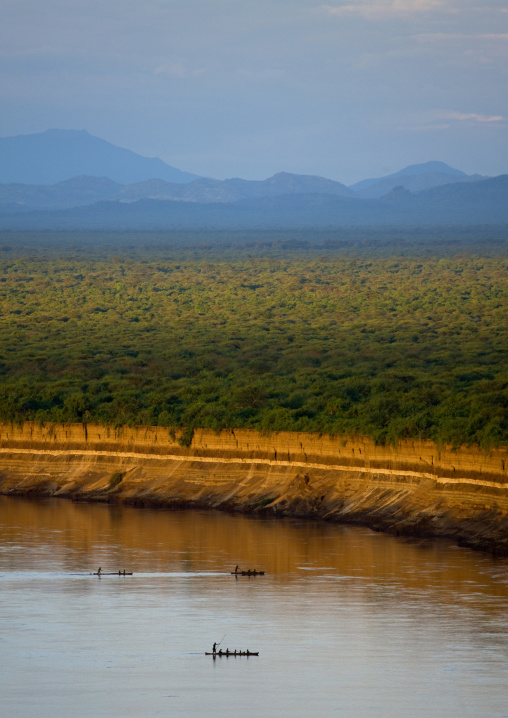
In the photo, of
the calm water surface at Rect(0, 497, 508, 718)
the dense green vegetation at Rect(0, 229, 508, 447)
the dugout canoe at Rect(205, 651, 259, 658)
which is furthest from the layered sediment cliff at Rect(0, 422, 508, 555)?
the dugout canoe at Rect(205, 651, 259, 658)

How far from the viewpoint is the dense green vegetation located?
171 feet

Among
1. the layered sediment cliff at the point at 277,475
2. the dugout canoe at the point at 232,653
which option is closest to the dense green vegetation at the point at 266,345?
the layered sediment cliff at the point at 277,475

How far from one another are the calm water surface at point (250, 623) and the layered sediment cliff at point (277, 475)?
1267mm

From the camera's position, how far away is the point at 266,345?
305ft

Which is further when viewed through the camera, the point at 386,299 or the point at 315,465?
the point at 386,299

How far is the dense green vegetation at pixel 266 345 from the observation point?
52.2m

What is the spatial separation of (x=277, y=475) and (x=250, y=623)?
17.2 m

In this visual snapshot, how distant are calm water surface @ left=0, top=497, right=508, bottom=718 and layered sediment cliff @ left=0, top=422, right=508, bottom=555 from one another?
1267mm

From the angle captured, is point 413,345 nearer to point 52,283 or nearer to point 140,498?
point 140,498

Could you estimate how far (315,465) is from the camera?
47469 millimetres

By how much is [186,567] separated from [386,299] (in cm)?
10322

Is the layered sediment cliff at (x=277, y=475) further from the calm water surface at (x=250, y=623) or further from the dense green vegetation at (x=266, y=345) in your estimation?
the calm water surface at (x=250, y=623)

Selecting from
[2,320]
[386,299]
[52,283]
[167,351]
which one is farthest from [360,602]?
[52,283]

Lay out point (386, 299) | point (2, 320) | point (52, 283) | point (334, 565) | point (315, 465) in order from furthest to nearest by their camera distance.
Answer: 1. point (52, 283)
2. point (386, 299)
3. point (2, 320)
4. point (315, 465)
5. point (334, 565)
